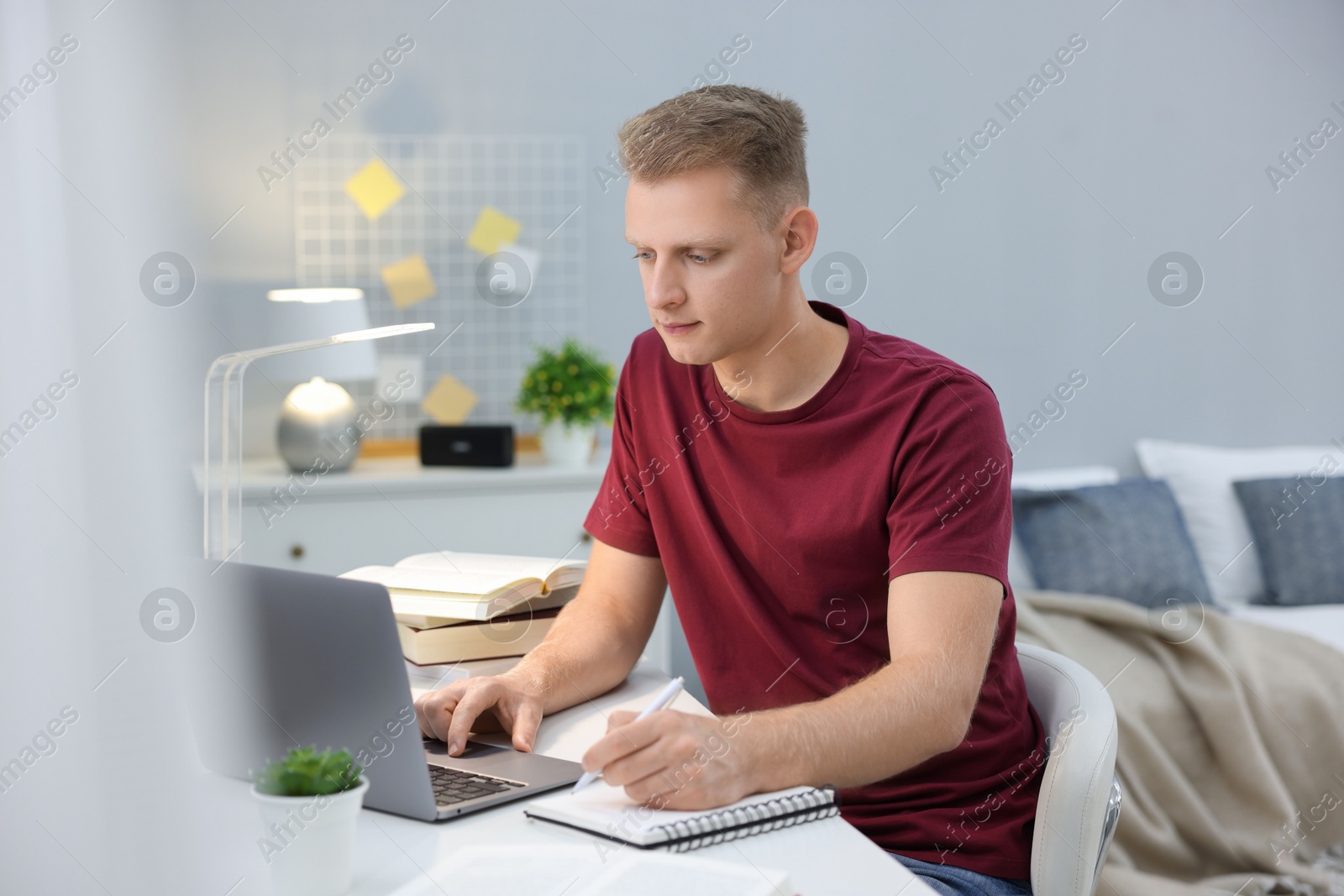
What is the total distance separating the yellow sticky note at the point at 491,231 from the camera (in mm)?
2916

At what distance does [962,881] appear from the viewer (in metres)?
1.09

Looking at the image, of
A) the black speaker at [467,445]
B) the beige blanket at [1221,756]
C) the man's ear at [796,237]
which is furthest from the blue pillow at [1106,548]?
the man's ear at [796,237]

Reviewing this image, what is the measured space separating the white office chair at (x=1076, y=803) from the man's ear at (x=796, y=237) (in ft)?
1.94

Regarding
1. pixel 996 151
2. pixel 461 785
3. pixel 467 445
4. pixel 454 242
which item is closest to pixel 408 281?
pixel 454 242

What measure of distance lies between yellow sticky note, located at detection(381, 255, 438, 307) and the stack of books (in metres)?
1.58

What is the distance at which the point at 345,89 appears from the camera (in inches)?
110

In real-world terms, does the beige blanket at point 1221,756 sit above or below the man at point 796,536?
below

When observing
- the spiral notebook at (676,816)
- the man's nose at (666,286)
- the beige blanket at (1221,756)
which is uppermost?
the man's nose at (666,286)

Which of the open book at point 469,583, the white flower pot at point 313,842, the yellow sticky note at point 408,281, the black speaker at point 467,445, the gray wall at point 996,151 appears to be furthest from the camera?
the yellow sticky note at point 408,281

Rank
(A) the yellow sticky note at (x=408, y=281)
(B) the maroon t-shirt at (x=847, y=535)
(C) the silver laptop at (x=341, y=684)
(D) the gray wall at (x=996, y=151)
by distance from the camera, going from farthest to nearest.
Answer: (A) the yellow sticky note at (x=408, y=281)
(D) the gray wall at (x=996, y=151)
(B) the maroon t-shirt at (x=847, y=535)
(C) the silver laptop at (x=341, y=684)

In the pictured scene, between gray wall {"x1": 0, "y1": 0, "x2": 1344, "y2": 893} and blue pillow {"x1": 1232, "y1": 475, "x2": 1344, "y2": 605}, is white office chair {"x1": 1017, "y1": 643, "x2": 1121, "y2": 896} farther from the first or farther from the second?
blue pillow {"x1": 1232, "y1": 475, "x2": 1344, "y2": 605}

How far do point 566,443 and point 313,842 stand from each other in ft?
6.67

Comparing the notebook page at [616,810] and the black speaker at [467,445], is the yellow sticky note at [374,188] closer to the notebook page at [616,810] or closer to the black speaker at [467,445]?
the black speaker at [467,445]

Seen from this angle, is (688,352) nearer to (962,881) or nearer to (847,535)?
(847,535)
